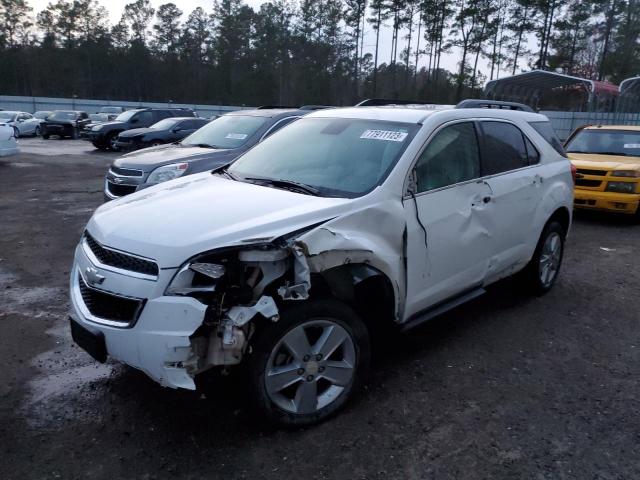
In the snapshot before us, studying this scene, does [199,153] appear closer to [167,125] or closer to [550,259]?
[550,259]

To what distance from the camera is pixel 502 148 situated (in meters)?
4.55

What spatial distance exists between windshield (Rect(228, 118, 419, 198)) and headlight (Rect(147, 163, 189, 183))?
10.7ft

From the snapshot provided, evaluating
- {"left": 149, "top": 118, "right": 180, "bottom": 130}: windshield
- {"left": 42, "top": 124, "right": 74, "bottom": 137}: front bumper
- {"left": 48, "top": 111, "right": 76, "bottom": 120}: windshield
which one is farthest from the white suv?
{"left": 48, "top": 111, "right": 76, "bottom": 120}: windshield

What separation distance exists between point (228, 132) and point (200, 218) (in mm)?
6060

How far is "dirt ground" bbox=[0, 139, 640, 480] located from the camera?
9.23 feet

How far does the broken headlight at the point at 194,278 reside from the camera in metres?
2.71

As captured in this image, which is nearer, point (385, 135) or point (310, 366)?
point (310, 366)

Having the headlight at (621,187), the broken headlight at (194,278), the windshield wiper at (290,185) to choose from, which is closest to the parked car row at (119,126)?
the headlight at (621,187)

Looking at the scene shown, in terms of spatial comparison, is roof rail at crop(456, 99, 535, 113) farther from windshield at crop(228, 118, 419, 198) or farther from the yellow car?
the yellow car

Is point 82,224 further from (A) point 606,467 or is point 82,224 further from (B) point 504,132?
(A) point 606,467

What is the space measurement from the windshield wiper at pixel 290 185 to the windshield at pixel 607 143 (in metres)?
8.23

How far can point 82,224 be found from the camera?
820cm

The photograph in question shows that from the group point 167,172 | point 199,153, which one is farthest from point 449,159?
point 199,153

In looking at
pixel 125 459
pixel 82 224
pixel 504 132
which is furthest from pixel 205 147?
pixel 125 459
